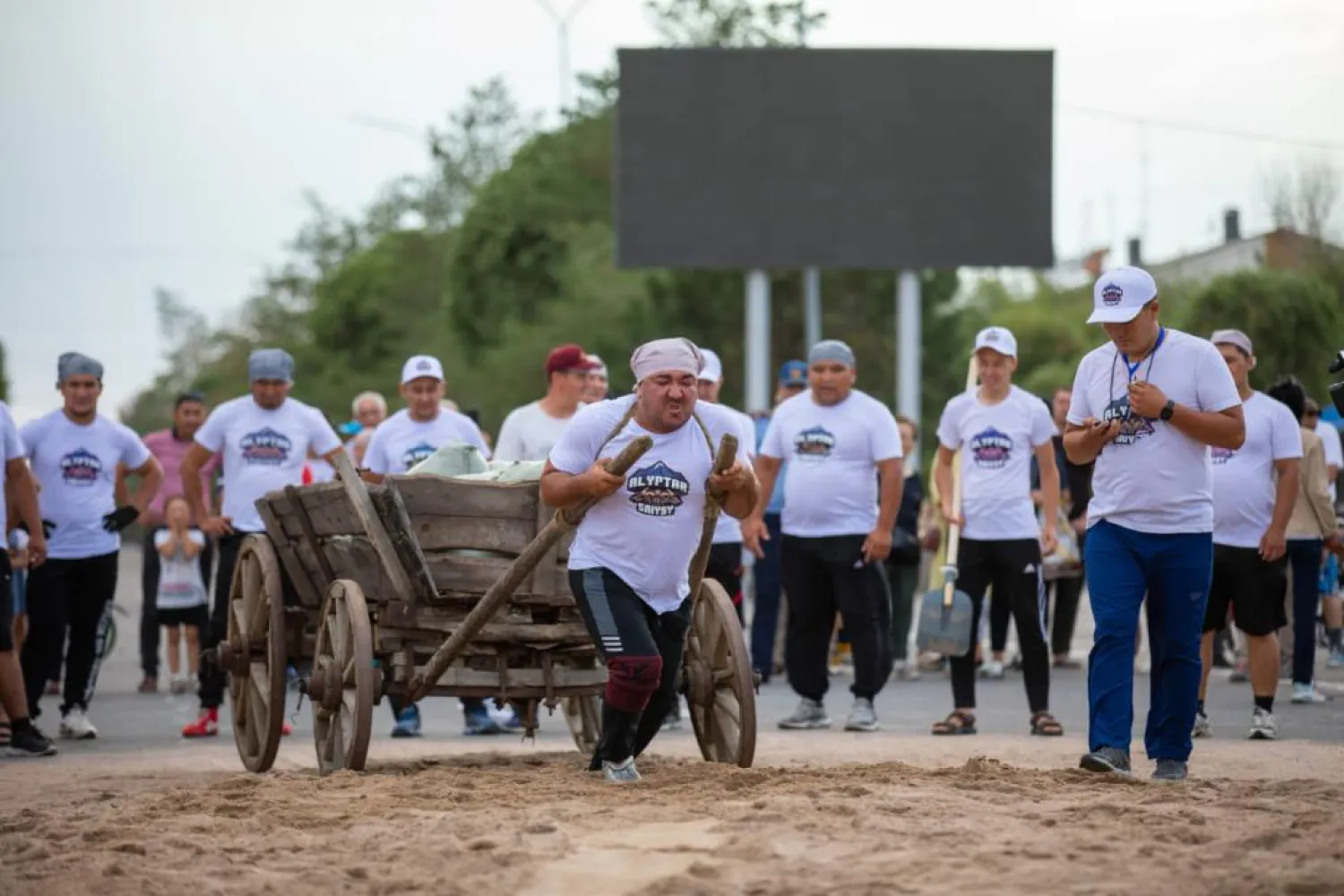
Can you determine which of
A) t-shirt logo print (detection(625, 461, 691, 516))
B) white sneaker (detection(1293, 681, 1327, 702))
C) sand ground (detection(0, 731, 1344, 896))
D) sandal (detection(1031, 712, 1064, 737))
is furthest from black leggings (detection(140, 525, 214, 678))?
t-shirt logo print (detection(625, 461, 691, 516))

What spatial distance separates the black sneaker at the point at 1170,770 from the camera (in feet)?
29.9

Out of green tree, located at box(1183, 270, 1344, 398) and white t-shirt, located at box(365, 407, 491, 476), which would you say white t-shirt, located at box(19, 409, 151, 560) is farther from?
green tree, located at box(1183, 270, 1344, 398)

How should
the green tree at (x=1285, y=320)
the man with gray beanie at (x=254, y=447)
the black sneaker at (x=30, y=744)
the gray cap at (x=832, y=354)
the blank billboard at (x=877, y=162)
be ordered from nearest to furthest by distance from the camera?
1. the black sneaker at (x=30, y=744)
2. the gray cap at (x=832, y=354)
3. the man with gray beanie at (x=254, y=447)
4. the blank billboard at (x=877, y=162)
5. the green tree at (x=1285, y=320)

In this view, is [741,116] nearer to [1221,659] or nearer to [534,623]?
[1221,659]

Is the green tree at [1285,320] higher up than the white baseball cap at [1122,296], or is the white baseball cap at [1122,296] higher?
the green tree at [1285,320]

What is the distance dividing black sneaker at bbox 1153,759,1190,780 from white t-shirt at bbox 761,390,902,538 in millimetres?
3768

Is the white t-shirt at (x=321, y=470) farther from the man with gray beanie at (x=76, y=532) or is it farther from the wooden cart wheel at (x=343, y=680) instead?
the wooden cart wheel at (x=343, y=680)

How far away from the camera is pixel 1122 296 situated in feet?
29.9

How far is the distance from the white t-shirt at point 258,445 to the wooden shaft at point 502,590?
342cm

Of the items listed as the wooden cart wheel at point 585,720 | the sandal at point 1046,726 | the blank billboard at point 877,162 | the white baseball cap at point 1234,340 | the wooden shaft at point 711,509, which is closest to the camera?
the wooden shaft at point 711,509

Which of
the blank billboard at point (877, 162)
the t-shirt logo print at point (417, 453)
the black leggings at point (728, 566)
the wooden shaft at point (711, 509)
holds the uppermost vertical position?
the blank billboard at point (877, 162)

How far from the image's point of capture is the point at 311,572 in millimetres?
10820

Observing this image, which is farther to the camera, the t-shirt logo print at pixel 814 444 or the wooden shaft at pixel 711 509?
the t-shirt logo print at pixel 814 444

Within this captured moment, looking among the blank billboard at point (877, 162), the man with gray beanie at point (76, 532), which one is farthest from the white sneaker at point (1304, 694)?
the blank billboard at point (877, 162)
